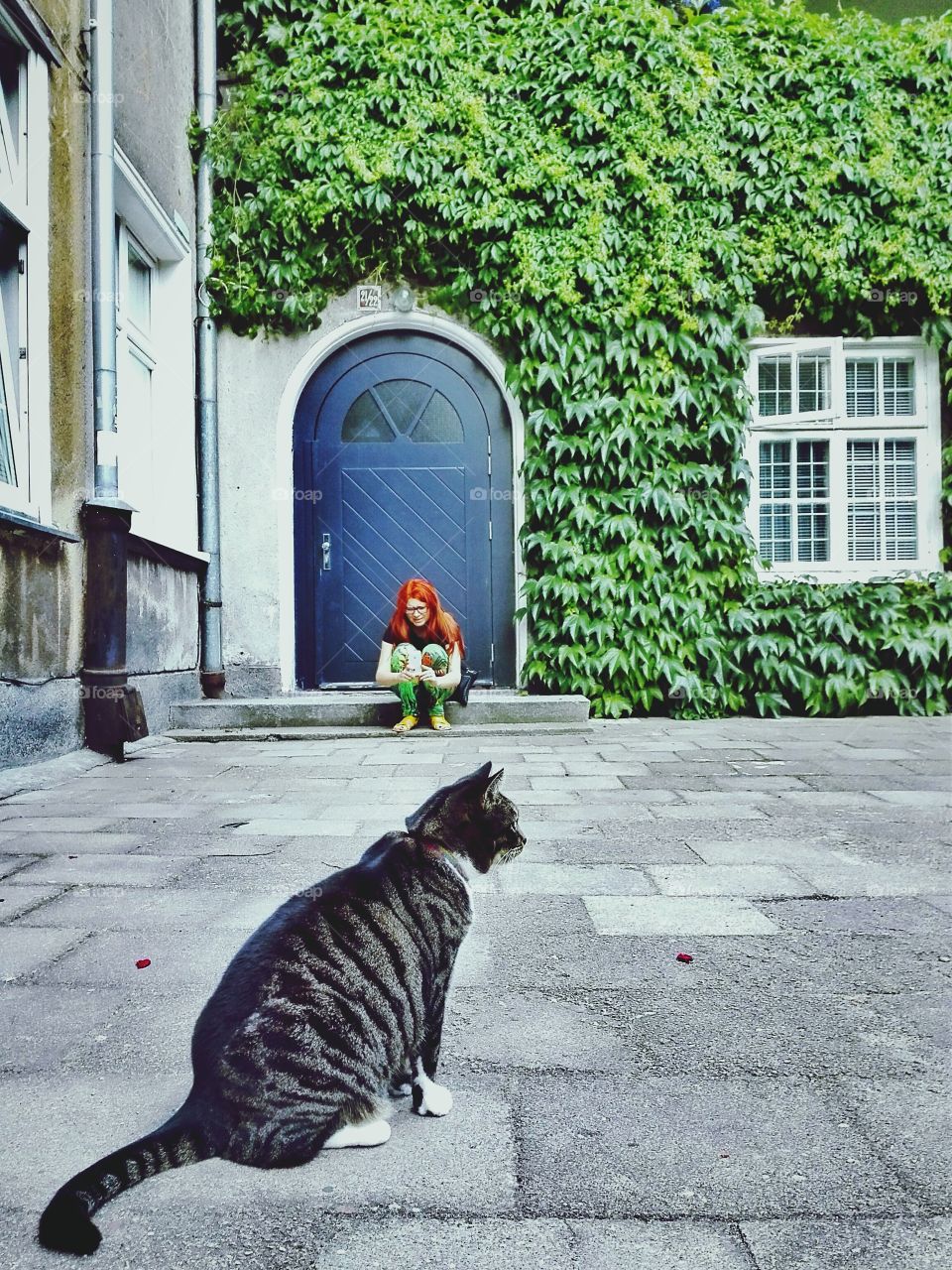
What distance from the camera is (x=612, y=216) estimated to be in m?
7.21

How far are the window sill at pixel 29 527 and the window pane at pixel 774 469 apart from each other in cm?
540

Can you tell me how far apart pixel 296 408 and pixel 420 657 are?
2474 mm

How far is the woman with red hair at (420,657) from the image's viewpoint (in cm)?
634

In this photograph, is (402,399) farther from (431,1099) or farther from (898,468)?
(431,1099)

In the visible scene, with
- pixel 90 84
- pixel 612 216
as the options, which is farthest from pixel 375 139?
pixel 90 84

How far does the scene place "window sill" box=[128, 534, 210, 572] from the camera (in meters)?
5.71

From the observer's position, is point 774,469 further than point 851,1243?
Yes

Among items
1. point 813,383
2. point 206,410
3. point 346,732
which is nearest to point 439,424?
point 206,410

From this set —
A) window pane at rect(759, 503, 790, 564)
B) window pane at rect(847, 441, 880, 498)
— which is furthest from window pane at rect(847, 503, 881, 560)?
window pane at rect(759, 503, 790, 564)

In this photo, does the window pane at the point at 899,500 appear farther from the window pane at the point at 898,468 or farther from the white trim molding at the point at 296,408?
the white trim molding at the point at 296,408

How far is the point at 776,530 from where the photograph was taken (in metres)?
7.94

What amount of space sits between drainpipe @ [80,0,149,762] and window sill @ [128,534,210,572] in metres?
0.40

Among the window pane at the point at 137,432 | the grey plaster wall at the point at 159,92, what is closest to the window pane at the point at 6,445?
the window pane at the point at 137,432

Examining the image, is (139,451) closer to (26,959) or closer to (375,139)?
(375,139)
